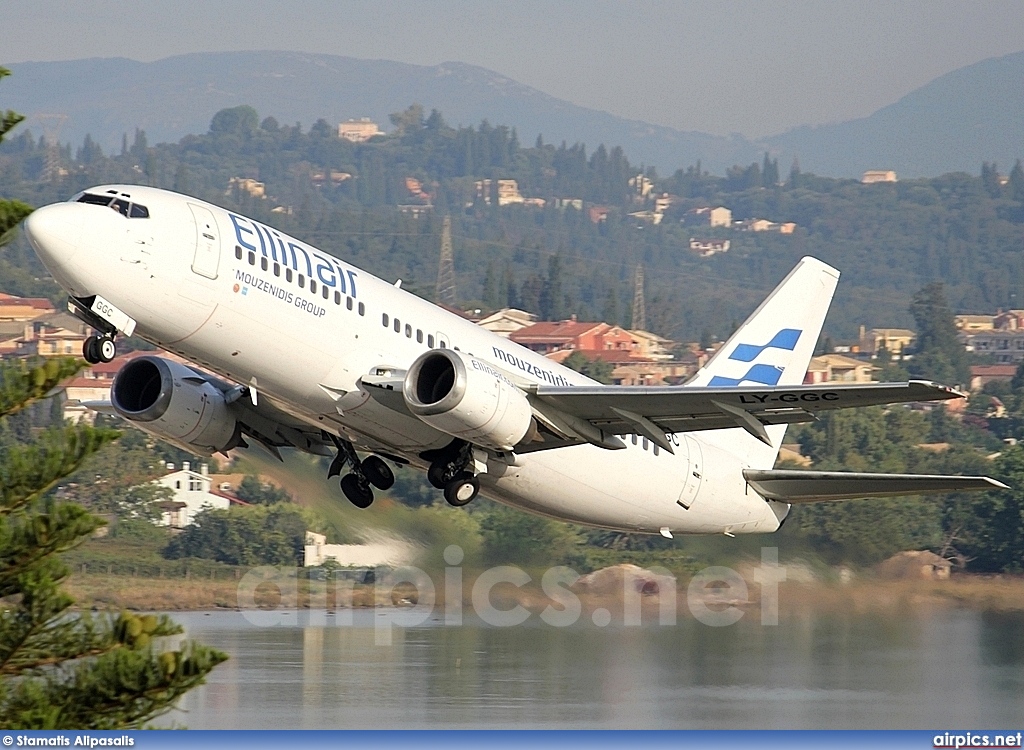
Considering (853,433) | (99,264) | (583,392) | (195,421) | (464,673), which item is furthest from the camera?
(853,433)

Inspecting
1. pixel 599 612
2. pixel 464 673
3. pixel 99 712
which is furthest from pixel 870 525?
pixel 99 712

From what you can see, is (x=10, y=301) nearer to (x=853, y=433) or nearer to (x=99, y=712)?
(x=853, y=433)

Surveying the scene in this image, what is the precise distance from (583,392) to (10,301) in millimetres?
112283

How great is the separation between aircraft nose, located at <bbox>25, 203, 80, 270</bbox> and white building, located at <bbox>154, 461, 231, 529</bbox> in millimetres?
31021

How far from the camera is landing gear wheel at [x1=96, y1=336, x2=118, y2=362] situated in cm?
2484

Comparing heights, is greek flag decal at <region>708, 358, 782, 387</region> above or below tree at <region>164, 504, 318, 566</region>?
above

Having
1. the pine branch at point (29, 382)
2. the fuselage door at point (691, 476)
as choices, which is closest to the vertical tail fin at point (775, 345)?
the fuselage door at point (691, 476)

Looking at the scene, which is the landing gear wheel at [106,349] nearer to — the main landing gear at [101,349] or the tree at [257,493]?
the main landing gear at [101,349]

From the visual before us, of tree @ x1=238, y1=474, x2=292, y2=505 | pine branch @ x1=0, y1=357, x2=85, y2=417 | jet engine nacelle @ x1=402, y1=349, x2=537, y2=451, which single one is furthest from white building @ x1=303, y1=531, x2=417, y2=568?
pine branch @ x1=0, y1=357, x2=85, y2=417

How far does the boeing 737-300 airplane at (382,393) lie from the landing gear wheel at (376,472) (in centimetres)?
3

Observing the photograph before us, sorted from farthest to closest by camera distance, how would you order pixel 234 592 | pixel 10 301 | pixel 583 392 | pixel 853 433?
pixel 10 301 → pixel 853 433 → pixel 234 592 → pixel 583 392

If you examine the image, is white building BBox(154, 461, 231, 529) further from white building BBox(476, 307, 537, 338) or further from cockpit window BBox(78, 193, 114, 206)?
white building BBox(476, 307, 537, 338)

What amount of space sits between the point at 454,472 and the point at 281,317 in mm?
4250

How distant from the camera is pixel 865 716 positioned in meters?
37.1
